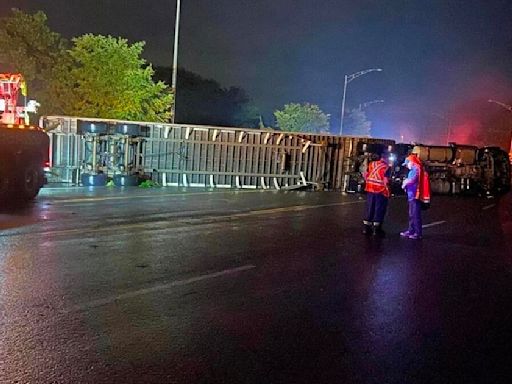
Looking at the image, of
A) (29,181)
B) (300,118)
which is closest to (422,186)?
(29,181)

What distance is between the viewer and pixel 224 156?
2356 centimetres

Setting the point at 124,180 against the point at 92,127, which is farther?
the point at 124,180

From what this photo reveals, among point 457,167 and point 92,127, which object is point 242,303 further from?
point 457,167

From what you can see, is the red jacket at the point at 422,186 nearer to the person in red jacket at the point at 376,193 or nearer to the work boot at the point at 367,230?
the person in red jacket at the point at 376,193

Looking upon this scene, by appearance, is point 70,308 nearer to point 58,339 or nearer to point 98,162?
point 58,339

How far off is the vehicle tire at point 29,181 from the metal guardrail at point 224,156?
5.53 m

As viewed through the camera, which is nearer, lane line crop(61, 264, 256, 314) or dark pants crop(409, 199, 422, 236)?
lane line crop(61, 264, 256, 314)

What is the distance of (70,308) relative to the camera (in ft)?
18.5

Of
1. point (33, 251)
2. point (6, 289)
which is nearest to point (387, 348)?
point (6, 289)

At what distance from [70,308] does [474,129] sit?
100947 mm

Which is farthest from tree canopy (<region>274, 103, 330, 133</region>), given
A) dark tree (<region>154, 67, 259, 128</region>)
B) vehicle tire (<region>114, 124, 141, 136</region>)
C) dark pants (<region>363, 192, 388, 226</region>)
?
dark pants (<region>363, 192, 388, 226</region>)

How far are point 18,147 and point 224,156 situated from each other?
10422 mm

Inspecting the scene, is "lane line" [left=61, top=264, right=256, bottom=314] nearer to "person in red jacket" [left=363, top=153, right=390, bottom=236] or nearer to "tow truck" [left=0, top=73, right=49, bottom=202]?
"person in red jacket" [left=363, top=153, right=390, bottom=236]

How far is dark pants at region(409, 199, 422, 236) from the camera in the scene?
1146 centimetres
